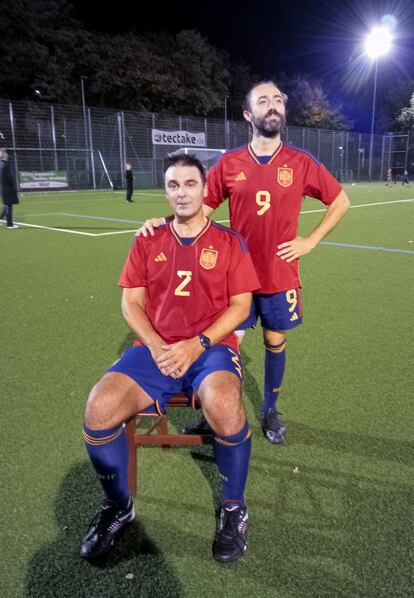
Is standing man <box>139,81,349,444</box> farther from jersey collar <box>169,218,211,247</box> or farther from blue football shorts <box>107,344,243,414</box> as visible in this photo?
blue football shorts <box>107,344,243,414</box>

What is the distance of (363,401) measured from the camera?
361 centimetres

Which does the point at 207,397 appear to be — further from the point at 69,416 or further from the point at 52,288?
the point at 52,288

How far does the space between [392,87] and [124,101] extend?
33525 mm

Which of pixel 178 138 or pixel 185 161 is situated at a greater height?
pixel 178 138

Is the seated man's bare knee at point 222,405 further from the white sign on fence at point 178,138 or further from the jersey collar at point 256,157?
the white sign on fence at point 178,138

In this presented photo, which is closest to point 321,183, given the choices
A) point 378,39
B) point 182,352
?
point 182,352

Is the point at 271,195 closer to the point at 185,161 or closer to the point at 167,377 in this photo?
the point at 185,161

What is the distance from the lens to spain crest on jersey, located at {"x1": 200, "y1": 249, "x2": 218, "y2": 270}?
2.66m

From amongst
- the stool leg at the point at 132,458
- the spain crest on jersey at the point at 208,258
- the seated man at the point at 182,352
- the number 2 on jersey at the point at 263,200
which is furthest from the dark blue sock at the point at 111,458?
the number 2 on jersey at the point at 263,200

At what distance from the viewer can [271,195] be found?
301 cm

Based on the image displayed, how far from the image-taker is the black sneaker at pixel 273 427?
3170 millimetres

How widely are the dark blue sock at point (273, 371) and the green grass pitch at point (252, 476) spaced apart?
0.22m

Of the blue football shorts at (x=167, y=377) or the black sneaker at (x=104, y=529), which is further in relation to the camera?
the blue football shorts at (x=167, y=377)

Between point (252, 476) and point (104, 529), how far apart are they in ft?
2.91
